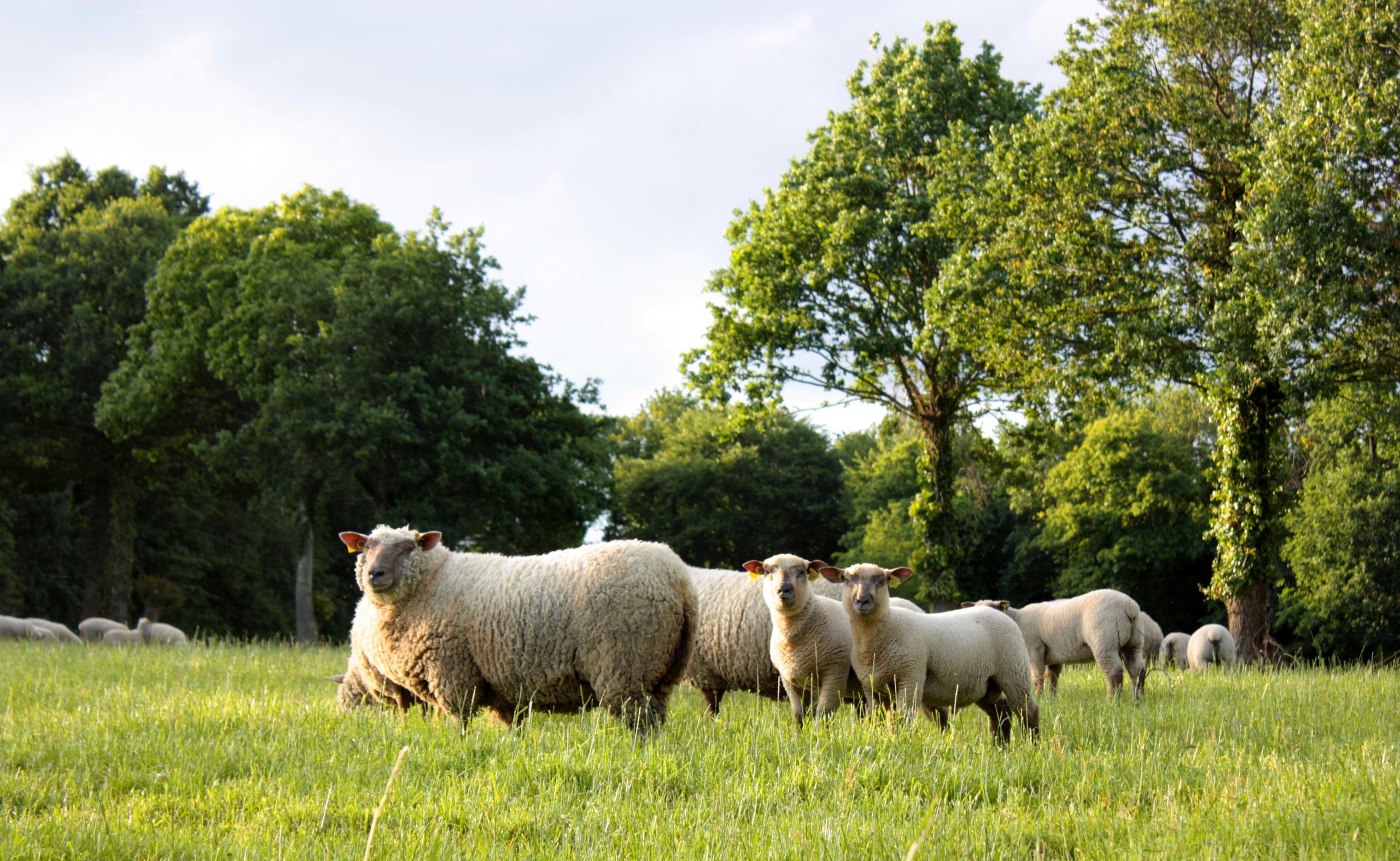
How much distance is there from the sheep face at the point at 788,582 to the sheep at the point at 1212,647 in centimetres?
1371

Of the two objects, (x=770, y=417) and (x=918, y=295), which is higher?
(x=918, y=295)

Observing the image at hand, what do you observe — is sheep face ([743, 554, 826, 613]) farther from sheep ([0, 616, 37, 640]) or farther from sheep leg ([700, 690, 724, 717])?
sheep ([0, 616, 37, 640])

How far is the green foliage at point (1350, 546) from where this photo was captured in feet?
113

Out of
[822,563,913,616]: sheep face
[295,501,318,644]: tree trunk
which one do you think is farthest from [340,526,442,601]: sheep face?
[295,501,318,644]: tree trunk

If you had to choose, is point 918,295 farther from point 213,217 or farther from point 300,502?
point 213,217

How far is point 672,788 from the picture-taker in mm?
5660

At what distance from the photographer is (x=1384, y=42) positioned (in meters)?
16.2

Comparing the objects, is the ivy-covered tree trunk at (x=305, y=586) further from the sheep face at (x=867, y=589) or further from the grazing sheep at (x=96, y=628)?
the sheep face at (x=867, y=589)

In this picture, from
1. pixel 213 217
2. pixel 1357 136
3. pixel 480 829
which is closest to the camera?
pixel 480 829

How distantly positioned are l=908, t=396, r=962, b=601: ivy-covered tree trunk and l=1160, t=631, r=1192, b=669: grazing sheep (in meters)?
4.56

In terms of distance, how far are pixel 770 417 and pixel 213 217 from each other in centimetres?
1701

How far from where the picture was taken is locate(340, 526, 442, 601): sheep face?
8273 millimetres

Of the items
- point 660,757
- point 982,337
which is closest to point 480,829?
point 660,757

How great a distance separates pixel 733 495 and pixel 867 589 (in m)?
43.8
